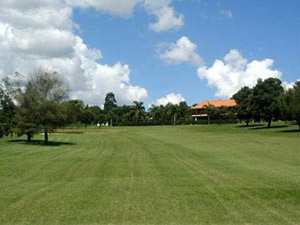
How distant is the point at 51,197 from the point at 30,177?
5172 mm

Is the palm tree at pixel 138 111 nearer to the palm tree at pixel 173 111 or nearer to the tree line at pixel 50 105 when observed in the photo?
the palm tree at pixel 173 111

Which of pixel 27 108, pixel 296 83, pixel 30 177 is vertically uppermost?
pixel 296 83

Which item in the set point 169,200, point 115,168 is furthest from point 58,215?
point 115,168

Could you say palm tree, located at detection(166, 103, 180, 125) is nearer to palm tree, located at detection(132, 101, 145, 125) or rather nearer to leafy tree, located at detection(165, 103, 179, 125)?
leafy tree, located at detection(165, 103, 179, 125)

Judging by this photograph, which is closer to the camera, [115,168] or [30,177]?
[30,177]

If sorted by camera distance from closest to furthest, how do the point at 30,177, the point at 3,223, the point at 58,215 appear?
the point at 3,223 < the point at 58,215 < the point at 30,177

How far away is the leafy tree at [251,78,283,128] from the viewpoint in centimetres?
6519

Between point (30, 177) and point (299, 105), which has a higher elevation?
point (299, 105)

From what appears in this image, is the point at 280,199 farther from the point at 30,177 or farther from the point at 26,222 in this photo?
the point at 30,177

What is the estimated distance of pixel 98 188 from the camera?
12398mm

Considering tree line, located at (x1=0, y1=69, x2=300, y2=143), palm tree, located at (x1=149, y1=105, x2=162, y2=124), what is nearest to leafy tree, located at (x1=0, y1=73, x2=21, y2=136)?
tree line, located at (x1=0, y1=69, x2=300, y2=143)

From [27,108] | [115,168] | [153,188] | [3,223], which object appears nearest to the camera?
[3,223]

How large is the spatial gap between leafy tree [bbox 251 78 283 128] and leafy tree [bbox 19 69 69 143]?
38.9 m

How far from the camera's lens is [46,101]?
40.7 meters
